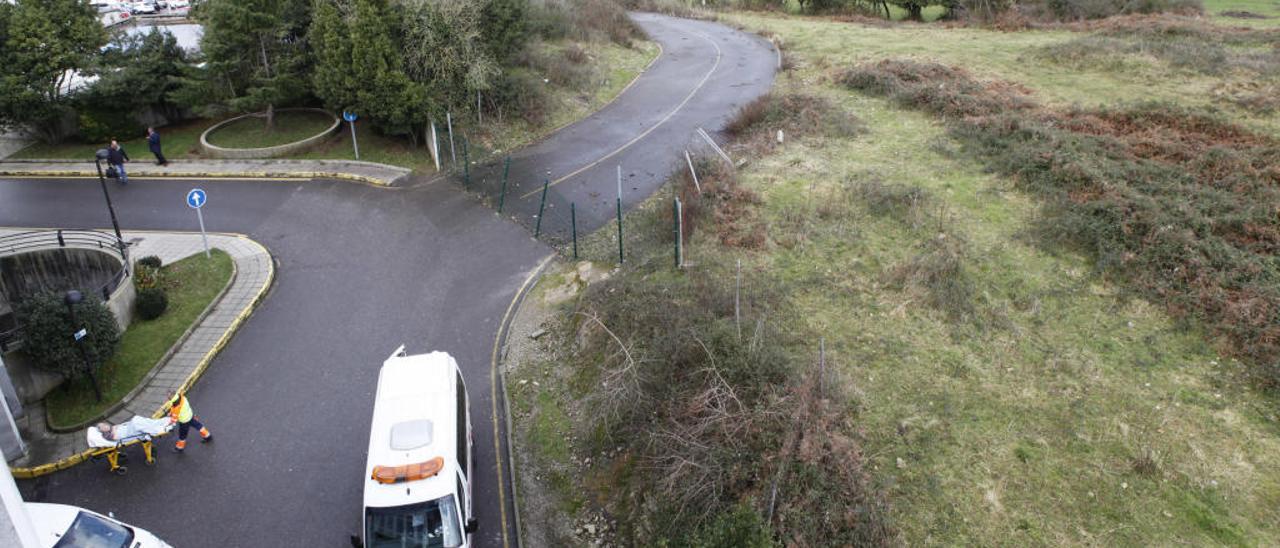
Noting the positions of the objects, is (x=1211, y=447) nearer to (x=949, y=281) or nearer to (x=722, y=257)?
(x=949, y=281)

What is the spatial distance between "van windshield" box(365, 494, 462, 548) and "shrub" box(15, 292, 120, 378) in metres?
8.55

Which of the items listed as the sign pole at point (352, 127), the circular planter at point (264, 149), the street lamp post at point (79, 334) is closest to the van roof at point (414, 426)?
the street lamp post at point (79, 334)

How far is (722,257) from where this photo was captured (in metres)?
18.4

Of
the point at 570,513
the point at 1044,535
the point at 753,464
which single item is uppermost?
the point at 753,464

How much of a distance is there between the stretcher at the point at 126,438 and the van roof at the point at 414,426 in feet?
14.7

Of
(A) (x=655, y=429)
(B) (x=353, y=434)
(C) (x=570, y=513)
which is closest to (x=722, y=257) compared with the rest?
(A) (x=655, y=429)

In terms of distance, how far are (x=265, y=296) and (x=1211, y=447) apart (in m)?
19.9

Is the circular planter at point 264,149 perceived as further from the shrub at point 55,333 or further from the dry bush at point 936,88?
the dry bush at point 936,88

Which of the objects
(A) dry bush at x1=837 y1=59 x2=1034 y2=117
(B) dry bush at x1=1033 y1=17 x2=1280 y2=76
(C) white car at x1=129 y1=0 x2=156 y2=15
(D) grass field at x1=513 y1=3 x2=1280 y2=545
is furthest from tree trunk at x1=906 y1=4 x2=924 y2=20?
(C) white car at x1=129 y1=0 x2=156 y2=15

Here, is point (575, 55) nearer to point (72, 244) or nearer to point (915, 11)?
point (72, 244)

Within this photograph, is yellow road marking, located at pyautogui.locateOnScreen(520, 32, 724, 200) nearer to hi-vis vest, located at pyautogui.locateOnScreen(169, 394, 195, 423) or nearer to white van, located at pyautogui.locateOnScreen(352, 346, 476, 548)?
hi-vis vest, located at pyautogui.locateOnScreen(169, 394, 195, 423)

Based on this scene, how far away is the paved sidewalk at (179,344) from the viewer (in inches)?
535

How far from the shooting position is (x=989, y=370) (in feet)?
45.7

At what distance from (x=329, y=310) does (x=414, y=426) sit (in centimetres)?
816
